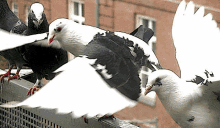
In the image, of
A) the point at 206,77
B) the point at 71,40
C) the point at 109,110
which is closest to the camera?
the point at 109,110

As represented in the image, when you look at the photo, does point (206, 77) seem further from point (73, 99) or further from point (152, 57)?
point (73, 99)

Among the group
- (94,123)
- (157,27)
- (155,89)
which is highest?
(155,89)

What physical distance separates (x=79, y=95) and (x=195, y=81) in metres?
0.47

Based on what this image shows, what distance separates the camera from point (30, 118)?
6.00 ft

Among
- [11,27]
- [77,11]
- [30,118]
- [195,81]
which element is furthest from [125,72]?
[77,11]

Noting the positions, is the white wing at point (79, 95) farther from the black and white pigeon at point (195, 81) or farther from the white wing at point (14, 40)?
the white wing at point (14, 40)

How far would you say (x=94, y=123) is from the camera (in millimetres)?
1468

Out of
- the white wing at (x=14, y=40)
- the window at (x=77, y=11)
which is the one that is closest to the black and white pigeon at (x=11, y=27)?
the white wing at (x=14, y=40)

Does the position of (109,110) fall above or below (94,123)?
above

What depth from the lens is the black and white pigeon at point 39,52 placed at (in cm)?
191

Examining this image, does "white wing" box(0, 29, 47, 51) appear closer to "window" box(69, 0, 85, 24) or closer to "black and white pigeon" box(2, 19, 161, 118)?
"black and white pigeon" box(2, 19, 161, 118)

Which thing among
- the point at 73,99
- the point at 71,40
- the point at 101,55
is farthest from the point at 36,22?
the point at 73,99

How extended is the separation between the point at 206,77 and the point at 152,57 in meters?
0.27

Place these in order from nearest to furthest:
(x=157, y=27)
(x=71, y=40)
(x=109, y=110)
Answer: (x=109, y=110)
(x=71, y=40)
(x=157, y=27)
